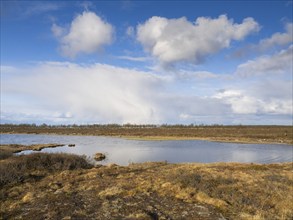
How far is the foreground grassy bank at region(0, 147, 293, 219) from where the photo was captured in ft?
44.5

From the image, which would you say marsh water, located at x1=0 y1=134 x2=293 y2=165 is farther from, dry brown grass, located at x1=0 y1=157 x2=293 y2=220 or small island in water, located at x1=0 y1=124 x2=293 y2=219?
dry brown grass, located at x1=0 y1=157 x2=293 y2=220

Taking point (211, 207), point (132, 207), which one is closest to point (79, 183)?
point (132, 207)

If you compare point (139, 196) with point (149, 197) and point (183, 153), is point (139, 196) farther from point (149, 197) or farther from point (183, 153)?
point (183, 153)

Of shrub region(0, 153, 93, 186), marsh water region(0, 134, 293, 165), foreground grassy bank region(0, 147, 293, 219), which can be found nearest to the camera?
→ foreground grassy bank region(0, 147, 293, 219)

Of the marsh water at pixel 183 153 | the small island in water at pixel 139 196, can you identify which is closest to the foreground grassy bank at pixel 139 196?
the small island in water at pixel 139 196

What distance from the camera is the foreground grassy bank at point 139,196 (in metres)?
13.6

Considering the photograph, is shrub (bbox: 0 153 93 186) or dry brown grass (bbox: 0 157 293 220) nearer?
dry brown grass (bbox: 0 157 293 220)

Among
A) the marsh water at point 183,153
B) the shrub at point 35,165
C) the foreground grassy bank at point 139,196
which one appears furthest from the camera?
the marsh water at point 183,153

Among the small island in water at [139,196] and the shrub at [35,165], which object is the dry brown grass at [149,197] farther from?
the shrub at [35,165]

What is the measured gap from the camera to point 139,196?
641 inches

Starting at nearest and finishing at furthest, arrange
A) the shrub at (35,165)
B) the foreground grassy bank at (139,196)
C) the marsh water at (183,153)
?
the foreground grassy bank at (139,196) → the shrub at (35,165) → the marsh water at (183,153)

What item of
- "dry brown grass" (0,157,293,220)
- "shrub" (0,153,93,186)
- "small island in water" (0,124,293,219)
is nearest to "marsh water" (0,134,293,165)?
"shrub" (0,153,93,186)

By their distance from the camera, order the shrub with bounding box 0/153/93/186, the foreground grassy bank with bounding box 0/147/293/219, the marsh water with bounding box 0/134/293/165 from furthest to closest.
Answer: the marsh water with bounding box 0/134/293/165, the shrub with bounding box 0/153/93/186, the foreground grassy bank with bounding box 0/147/293/219

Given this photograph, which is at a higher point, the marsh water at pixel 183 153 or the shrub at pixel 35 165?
the shrub at pixel 35 165
